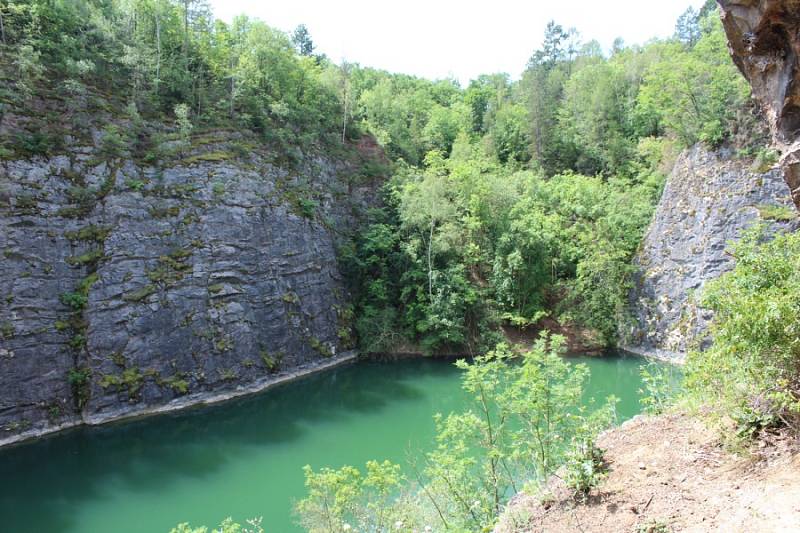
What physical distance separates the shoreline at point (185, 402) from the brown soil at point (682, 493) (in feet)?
42.2

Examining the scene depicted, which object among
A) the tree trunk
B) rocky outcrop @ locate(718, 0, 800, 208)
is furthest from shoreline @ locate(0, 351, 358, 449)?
rocky outcrop @ locate(718, 0, 800, 208)

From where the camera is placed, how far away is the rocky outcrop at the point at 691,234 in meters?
16.6

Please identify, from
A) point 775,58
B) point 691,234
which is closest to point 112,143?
point 775,58

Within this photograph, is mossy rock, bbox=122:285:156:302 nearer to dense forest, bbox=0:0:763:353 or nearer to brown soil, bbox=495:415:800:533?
dense forest, bbox=0:0:763:353

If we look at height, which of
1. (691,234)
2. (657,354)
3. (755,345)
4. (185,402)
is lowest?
(657,354)

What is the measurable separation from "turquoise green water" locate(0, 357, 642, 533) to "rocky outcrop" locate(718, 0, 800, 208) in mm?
10012

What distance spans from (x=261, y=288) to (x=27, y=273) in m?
7.21

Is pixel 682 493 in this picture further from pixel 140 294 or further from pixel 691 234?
pixel 691 234

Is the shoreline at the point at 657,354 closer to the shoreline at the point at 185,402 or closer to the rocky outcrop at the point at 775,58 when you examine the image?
the shoreline at the point at 185,402

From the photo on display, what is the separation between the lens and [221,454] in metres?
12.9

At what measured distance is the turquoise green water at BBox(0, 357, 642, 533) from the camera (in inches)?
398

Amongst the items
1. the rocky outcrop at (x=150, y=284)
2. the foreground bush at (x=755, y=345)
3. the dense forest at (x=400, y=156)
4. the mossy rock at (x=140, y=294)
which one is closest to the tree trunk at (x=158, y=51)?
the dense forest at (x=400, y=156)

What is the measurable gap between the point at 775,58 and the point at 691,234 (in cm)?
1636

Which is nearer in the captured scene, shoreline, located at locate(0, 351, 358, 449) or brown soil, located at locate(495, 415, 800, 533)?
brown soil, located at locate(495, 415, 800, 533)
